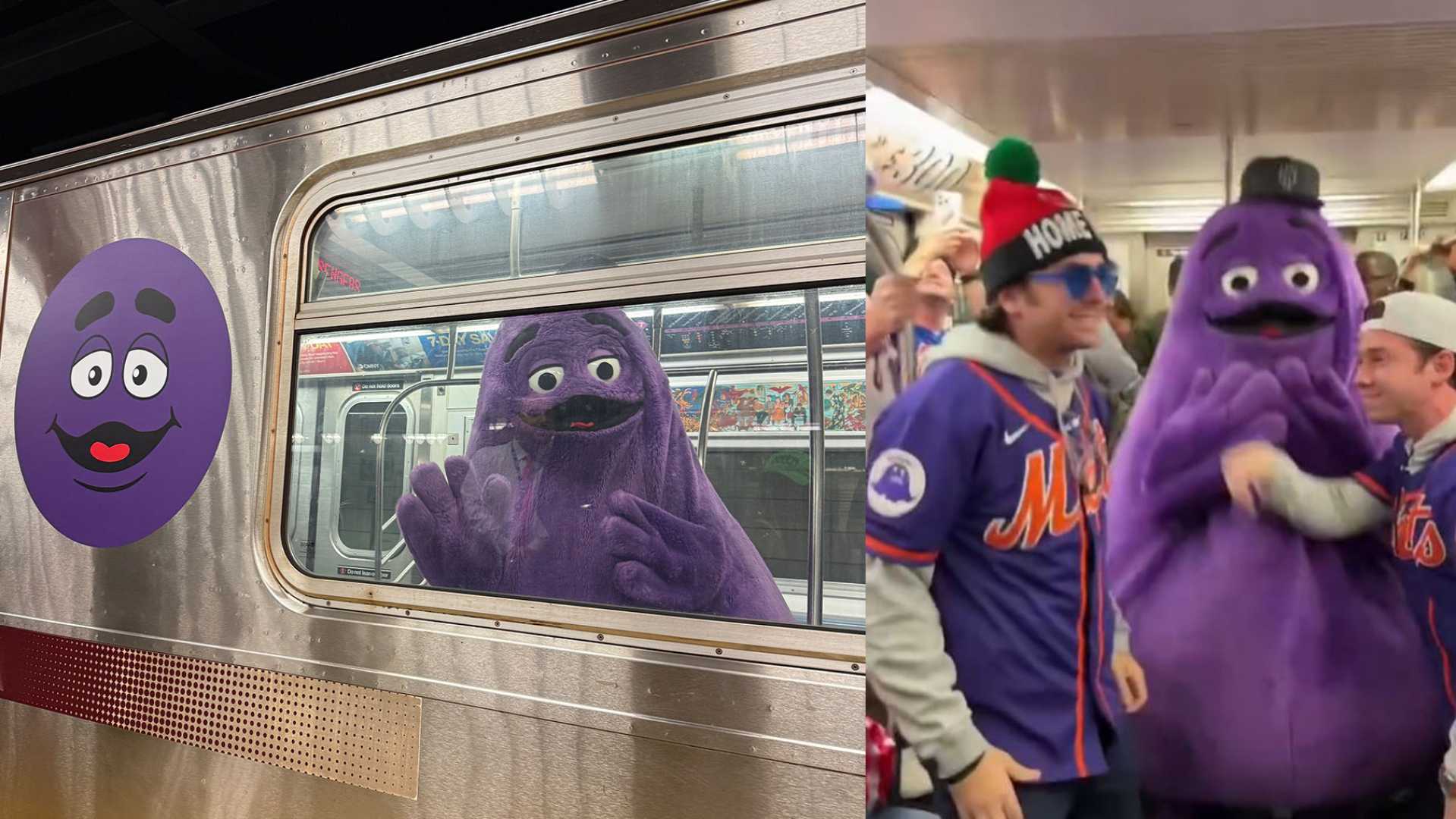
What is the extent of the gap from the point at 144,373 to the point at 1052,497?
269 centimetres

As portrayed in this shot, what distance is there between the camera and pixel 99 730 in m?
2.78

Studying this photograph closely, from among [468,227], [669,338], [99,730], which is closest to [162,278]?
[468,227]

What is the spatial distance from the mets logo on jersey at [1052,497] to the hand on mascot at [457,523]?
4.63 ft

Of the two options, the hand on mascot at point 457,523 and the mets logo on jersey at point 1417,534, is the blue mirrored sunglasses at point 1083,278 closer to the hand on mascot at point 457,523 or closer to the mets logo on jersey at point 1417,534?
the mets logo on jersey at point 1417,534

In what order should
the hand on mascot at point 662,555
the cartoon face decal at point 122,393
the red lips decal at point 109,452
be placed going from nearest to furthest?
1. the hand on mascot at point 662,555
2. the cartoon face decal at point 122,393
3. the red lips decal at point 109,452

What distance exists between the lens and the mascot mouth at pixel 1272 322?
38.4 inches

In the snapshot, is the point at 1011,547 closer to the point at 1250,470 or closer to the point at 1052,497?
the point at 1052,497

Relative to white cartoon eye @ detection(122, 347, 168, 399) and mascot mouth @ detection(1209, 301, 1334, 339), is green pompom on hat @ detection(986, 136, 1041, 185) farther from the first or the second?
white cartoon eye @ detection(122, 347, 168, 399)

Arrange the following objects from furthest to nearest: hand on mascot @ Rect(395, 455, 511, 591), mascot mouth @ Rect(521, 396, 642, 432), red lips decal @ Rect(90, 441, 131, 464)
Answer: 1. red lips decal @ Rect(90, 441, 131, 464)
2. hand on mascot @ Rect(395, 455, 511, 591)
3. mascot mouth @ Rect(521, 396, 642, 432)

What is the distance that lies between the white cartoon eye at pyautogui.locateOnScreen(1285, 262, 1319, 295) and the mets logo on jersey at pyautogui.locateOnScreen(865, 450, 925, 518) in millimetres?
423

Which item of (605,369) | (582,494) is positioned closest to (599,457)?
(582,494)

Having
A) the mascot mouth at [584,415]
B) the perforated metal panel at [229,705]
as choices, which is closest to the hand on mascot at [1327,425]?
the mascot mouth at [584,415]

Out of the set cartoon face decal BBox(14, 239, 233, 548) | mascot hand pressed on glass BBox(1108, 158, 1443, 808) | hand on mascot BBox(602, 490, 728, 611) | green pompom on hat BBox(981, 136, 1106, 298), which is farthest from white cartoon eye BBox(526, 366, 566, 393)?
mascot hand pressed on glass BBox(1108, 158, 1443, 808)

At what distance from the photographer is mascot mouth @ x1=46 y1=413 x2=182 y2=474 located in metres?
2.76
